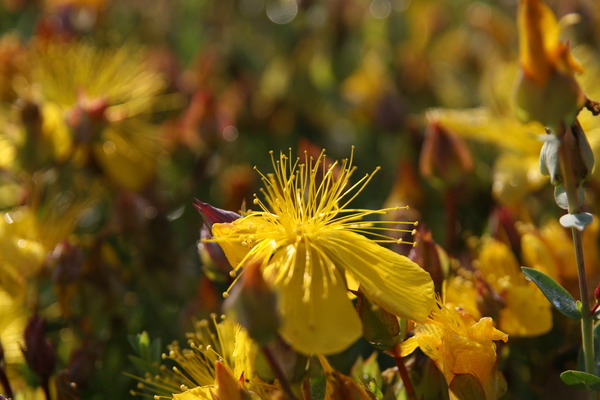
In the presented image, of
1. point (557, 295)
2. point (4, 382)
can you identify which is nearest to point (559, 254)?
point (557, 295)

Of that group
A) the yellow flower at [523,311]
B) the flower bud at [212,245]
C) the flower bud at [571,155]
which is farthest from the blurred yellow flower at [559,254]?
the flower bud at [212,245]

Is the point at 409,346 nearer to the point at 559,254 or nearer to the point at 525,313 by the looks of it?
the point at 525,313

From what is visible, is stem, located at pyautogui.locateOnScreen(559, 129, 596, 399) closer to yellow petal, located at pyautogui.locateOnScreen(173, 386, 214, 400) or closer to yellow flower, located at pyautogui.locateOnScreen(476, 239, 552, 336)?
yellow flower, located at pyautogui.locateOnScreen(476, 239, 552, 336)

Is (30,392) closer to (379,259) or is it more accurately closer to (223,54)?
(379,259)

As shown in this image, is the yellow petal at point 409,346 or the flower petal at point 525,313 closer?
the yellow petal at point 409,346

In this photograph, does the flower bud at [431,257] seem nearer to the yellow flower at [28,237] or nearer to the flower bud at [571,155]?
the flower bud at [571,155]

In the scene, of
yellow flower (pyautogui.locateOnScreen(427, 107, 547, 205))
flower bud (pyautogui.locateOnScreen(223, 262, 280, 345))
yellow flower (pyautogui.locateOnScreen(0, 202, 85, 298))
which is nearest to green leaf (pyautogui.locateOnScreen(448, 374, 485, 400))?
flower bud (pyautogui.locateOnScreen(223, 262, 280, 345))

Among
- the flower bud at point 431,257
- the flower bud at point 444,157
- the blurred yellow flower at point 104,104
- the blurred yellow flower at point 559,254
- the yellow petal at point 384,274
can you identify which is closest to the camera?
the yellow petal at point 384,274
